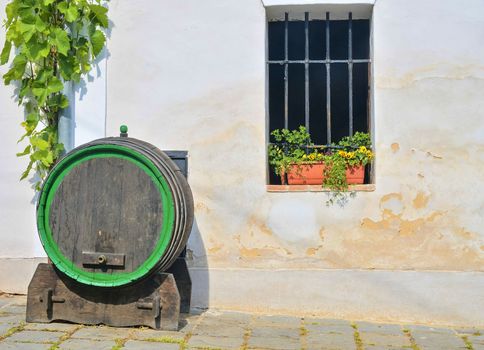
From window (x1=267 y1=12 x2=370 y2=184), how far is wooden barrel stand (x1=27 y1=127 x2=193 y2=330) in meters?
1.56

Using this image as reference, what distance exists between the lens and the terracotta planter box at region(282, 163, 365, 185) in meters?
5.41

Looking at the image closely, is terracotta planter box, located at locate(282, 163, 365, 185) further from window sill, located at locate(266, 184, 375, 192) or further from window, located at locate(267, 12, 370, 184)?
window, located at locate(267, 12, 370, 184)

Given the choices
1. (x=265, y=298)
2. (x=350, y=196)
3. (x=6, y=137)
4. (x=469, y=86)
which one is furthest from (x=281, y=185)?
(x=6, y=137)

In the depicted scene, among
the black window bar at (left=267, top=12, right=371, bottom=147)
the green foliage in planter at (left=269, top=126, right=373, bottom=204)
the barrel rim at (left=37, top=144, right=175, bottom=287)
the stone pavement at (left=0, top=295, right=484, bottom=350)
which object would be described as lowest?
the stone pavement at (left=0, top=295, right=484, bottom=350)

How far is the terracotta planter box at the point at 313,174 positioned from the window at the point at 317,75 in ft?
1.13

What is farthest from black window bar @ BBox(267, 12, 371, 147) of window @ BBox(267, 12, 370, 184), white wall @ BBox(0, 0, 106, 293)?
white wall @ BBox(0, 0, 106, 293)

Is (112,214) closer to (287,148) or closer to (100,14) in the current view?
(287,148)

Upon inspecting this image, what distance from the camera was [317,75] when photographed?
231 inches

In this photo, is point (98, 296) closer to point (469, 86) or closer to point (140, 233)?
point (140, 233)

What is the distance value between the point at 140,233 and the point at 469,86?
3000 millimetres

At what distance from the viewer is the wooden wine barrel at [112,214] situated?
4469 millimetres

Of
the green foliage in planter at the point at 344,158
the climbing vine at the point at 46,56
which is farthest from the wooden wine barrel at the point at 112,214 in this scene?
the green foliage in planter at the point at 344,158

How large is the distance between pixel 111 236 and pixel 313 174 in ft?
6.10

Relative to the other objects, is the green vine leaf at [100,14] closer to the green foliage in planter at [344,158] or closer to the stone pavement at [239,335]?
the green foliage in planter at [344,158]
